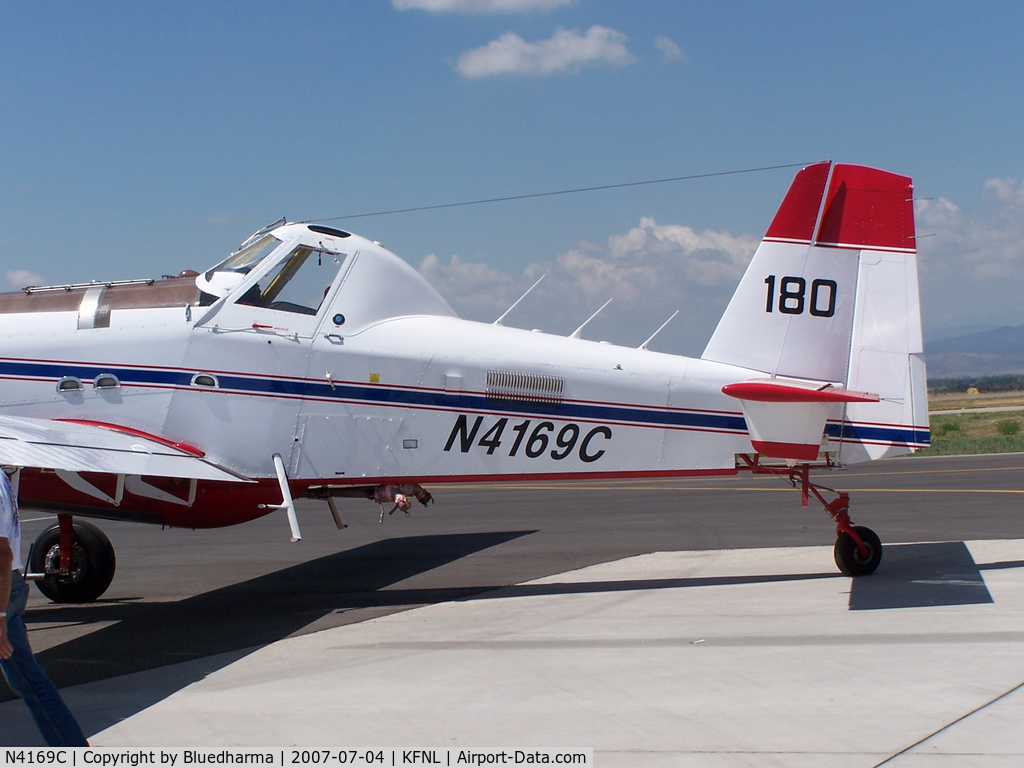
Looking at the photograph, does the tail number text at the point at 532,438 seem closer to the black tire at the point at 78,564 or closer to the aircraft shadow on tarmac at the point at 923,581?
the aircraft shadow on tarmac at the point at 923,581

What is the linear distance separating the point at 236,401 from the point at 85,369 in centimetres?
143

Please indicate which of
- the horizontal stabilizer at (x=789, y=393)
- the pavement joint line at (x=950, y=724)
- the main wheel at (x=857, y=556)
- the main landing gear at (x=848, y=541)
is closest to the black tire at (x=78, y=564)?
the horizontal stabilizer at (x=789, y=393)

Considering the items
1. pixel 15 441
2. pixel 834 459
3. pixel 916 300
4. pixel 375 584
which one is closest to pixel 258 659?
pixel 15 441

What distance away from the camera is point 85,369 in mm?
8109

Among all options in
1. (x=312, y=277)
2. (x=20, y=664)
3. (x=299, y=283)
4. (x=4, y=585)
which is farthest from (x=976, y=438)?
(x=4, y=585)

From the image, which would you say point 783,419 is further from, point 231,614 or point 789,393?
point 231,614

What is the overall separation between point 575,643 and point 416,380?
304cm

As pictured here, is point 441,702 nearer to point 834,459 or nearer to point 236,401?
point 236,401

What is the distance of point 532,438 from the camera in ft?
27.6

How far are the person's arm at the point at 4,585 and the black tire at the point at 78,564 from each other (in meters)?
5.17

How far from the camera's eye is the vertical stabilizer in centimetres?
858

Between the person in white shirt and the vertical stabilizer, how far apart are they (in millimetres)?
6676

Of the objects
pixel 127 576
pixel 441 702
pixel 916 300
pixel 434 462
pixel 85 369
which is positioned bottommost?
pixel 127 576

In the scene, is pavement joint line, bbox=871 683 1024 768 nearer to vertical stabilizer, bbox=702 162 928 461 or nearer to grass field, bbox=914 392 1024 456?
vertical stabilizer, bbox=702 162 928 461
